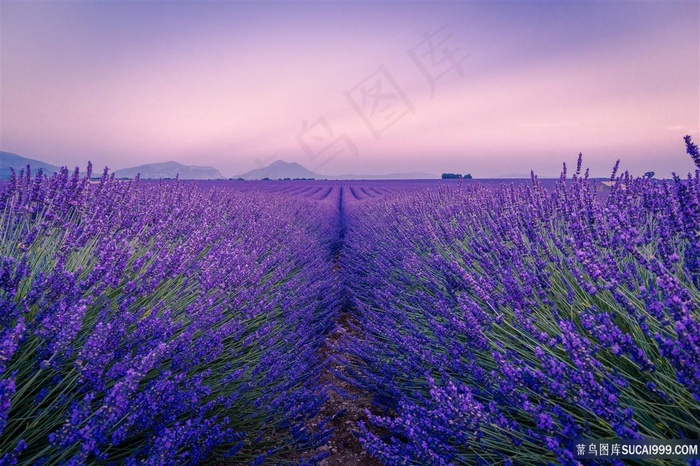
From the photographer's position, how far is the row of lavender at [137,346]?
1.03 meters

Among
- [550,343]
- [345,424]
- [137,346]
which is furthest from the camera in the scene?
[345,424]

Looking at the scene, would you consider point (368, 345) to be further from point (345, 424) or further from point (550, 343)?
point (550, 343)

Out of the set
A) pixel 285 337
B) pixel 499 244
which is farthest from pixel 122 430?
pixel 499 244

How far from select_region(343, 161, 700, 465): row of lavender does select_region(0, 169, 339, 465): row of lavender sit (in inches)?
21.1

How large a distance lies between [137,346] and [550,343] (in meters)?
1.38

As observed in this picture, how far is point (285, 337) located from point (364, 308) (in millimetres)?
1019

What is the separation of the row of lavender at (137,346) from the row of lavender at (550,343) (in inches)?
21.1

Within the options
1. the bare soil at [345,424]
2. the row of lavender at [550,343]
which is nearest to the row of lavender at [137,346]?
the bare soil at [345,424]

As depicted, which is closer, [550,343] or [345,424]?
[550,343]

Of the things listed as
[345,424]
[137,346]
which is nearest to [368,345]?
[345,424]

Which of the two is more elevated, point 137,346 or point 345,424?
point 137,346

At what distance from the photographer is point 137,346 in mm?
1421

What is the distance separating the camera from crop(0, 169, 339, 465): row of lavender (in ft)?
3.38

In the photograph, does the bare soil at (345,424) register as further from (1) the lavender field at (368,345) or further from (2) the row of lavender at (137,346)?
(2) the row of lavender at (137,346)
